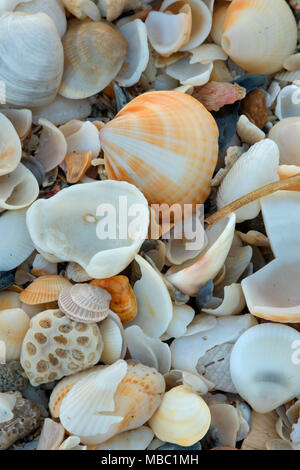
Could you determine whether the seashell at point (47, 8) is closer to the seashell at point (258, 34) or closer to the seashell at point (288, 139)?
the seashell at point (258, 34)

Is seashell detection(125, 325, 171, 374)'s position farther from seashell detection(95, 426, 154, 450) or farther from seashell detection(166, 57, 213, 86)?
seashell detection(166, 57, 213, 86)

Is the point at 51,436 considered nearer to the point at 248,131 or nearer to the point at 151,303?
the point at 151,303

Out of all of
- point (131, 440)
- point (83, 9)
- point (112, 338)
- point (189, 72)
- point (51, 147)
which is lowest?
point (131, 440)

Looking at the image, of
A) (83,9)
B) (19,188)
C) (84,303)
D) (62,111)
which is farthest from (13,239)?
(83,9)
